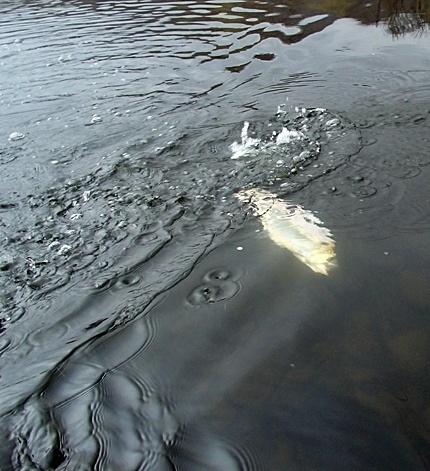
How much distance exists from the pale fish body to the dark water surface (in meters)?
0.07

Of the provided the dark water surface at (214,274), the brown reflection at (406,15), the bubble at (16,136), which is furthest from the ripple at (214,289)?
the brown reflection at (406,15)

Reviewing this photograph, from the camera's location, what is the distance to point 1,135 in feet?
20.7

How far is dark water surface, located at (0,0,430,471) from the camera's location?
8.93 ft

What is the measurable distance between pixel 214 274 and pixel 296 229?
Result: 0.79 meters

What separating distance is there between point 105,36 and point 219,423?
30.6 feet

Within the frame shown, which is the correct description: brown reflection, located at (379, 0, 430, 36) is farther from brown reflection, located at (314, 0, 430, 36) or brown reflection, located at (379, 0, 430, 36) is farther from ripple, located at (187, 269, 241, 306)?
ripple, located at (187, 269, 241, 306)

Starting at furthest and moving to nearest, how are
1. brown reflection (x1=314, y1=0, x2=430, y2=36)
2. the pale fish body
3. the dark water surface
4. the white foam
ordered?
brown reflection (x1=314, y1=0, x2=430, y2=36) < the white foam < the pale fish body < the dark water surface

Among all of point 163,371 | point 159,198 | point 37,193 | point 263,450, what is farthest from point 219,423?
point 37,193

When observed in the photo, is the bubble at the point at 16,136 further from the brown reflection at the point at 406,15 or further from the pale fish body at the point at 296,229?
the brown reflection at the point at 406,15

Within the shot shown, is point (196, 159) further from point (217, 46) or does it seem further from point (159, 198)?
point (217, 46)

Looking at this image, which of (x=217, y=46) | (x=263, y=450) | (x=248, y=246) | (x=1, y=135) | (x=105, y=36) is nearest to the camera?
(x=263, y=450)

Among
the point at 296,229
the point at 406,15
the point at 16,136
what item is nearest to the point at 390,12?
the point at 406,15

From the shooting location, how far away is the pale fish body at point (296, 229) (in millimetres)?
3854

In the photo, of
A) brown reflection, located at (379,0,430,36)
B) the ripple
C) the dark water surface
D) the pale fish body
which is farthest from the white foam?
brown reflection, located at (379,0,430,36)
